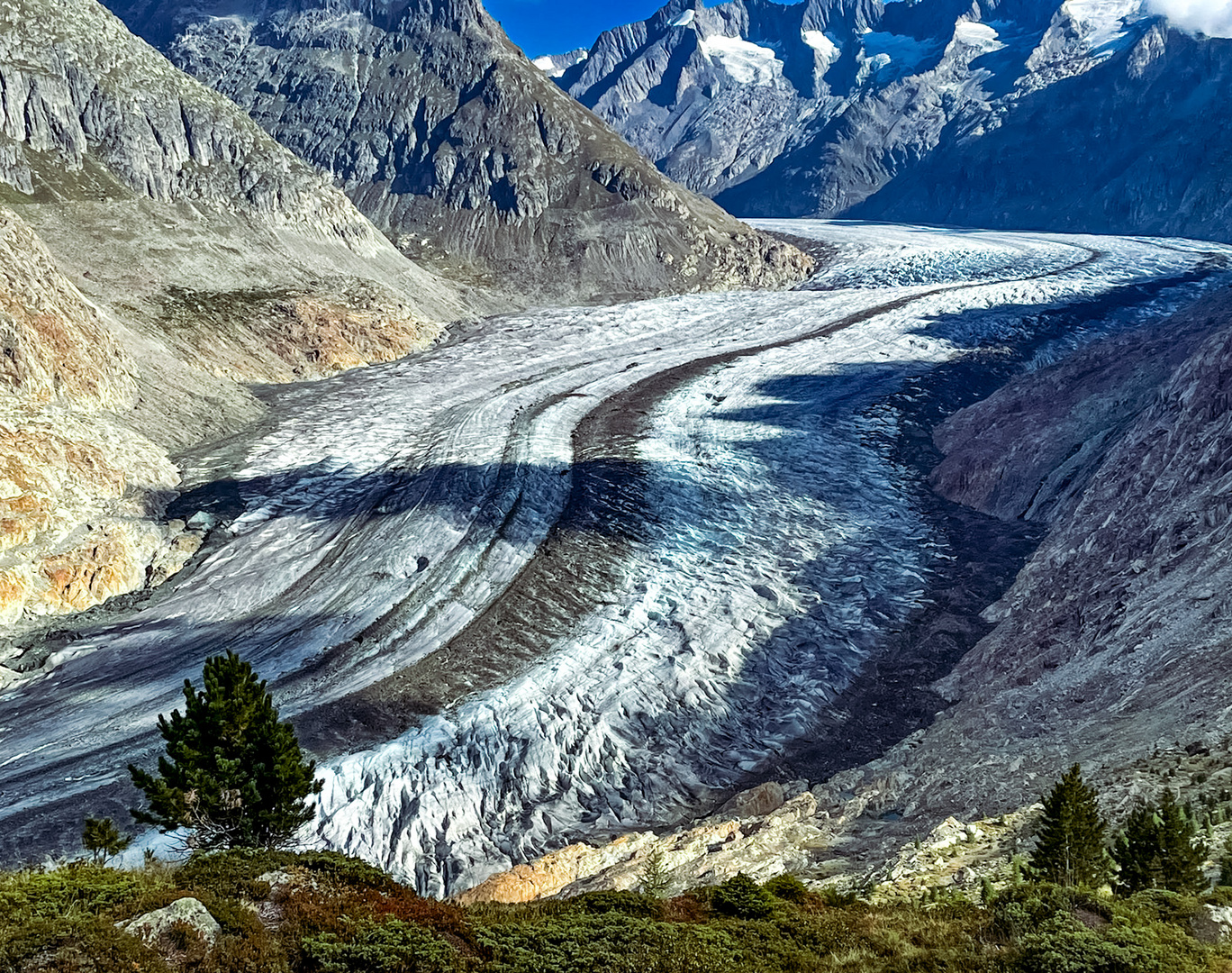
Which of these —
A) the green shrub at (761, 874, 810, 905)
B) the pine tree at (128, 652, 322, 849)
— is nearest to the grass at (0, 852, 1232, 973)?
the green shrub at (761, 874, 810, 905)

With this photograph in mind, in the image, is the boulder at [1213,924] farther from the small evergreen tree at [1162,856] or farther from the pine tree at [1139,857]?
the pine tree at [1139,857]

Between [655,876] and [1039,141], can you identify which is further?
[1039,141]

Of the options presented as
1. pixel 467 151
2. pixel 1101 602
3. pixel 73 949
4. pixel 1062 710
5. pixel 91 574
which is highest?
pixel 467 151

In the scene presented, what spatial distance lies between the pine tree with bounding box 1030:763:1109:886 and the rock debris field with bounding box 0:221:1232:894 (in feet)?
36.6

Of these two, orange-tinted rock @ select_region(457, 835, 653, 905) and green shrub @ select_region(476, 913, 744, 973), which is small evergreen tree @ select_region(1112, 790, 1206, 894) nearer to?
green shrub @ select_region(476, 913, 744, 973)

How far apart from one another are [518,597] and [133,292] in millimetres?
37801

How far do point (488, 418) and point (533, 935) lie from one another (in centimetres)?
3919

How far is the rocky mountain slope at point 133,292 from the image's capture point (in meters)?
34.1

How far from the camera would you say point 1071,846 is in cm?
1291

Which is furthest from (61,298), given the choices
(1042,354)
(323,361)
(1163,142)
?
(1163,142)

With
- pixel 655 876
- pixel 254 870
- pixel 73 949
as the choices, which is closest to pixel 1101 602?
pixel 655 876

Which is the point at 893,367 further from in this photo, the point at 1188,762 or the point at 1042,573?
the point at 1188,762

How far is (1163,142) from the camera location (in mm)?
137000

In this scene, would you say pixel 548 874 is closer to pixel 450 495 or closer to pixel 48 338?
pixel 450 495
